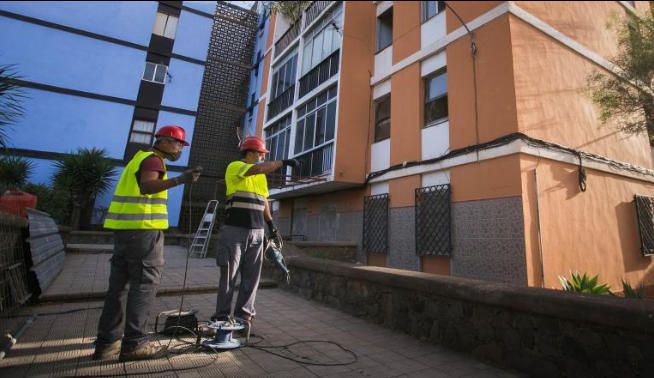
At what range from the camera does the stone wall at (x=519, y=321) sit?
2.36 meters

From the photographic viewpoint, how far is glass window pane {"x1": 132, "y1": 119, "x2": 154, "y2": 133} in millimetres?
18406

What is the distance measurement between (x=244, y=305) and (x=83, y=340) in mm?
1525

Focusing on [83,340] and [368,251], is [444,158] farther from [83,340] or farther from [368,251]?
[83,340]

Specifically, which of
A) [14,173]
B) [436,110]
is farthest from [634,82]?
[14,173]

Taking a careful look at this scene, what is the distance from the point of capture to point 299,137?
12672 mm

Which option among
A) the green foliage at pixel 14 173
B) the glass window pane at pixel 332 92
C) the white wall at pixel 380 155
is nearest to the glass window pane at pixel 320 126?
the glass window pane at pixel 332 92

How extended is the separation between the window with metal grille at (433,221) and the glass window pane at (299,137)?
5451 mm

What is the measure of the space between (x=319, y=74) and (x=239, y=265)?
9599 mm

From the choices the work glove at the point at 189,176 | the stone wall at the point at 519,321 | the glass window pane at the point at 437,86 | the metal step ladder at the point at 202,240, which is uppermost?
the glass window pane at the point at 437,86

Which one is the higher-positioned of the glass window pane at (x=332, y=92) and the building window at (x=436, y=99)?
the glass window pane at (x=332, y=92)

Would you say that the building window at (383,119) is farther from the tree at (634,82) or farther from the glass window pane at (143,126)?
the glass window pane at (143,126)

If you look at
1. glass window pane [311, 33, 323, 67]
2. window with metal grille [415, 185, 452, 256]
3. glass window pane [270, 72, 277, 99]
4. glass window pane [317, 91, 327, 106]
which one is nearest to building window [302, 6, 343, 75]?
glass window pane [311, 33, 323, 67]

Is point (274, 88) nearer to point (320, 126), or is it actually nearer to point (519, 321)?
point (320, 126)

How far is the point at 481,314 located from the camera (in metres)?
3.24
